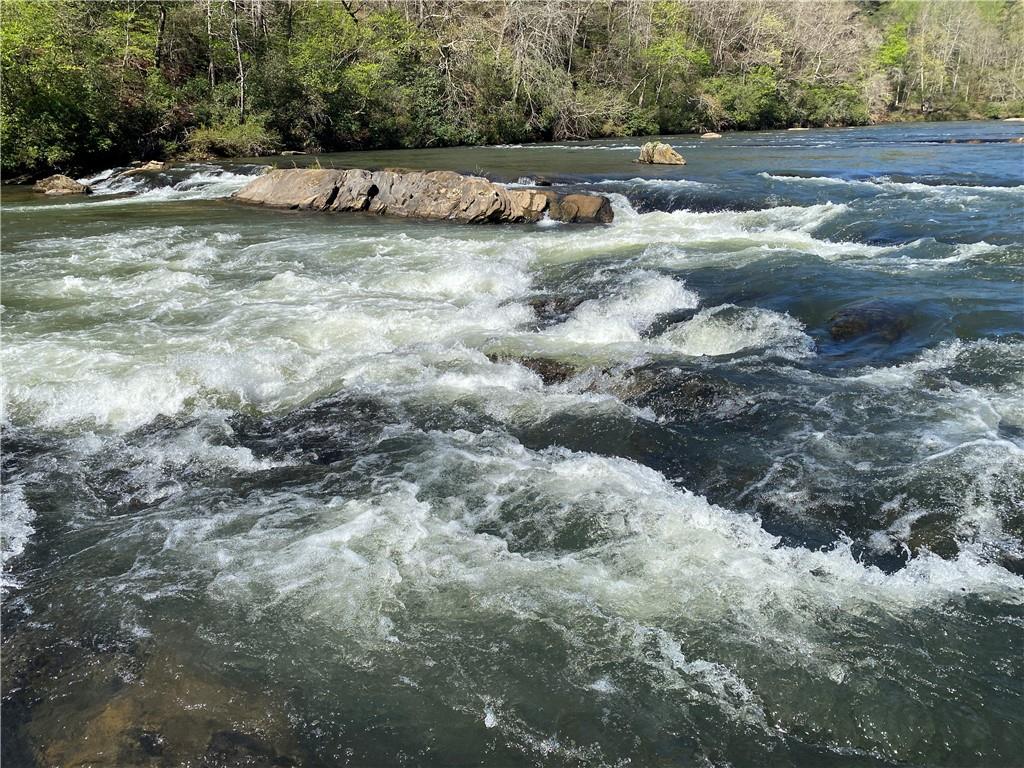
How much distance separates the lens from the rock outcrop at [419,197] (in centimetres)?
1566

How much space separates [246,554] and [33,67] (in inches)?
936

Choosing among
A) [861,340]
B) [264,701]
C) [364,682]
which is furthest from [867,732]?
[861,340]

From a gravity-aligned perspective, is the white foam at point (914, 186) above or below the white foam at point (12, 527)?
above

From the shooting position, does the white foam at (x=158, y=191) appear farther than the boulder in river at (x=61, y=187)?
No

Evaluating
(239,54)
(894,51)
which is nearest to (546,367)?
(239,54)

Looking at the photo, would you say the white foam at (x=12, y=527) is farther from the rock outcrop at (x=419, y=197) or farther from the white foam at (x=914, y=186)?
the white foam at (x=914, y=186)

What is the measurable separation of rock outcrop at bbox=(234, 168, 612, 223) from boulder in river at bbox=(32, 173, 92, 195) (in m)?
5.21

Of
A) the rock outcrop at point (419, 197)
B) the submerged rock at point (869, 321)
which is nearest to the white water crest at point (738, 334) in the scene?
the submerged rock at point (869, 321)

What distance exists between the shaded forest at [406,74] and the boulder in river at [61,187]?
6.89 feet

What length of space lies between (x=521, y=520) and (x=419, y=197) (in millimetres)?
13385

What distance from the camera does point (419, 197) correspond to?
16719 millimetres

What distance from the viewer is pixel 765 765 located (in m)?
2.91

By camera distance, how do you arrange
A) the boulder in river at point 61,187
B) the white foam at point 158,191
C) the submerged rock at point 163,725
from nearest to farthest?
the submerged rock at point 163,725 < the white foam at point 158,191 < the boulder in river at point 61,187

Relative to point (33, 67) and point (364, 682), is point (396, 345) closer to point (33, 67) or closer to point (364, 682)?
point (364, 682)
